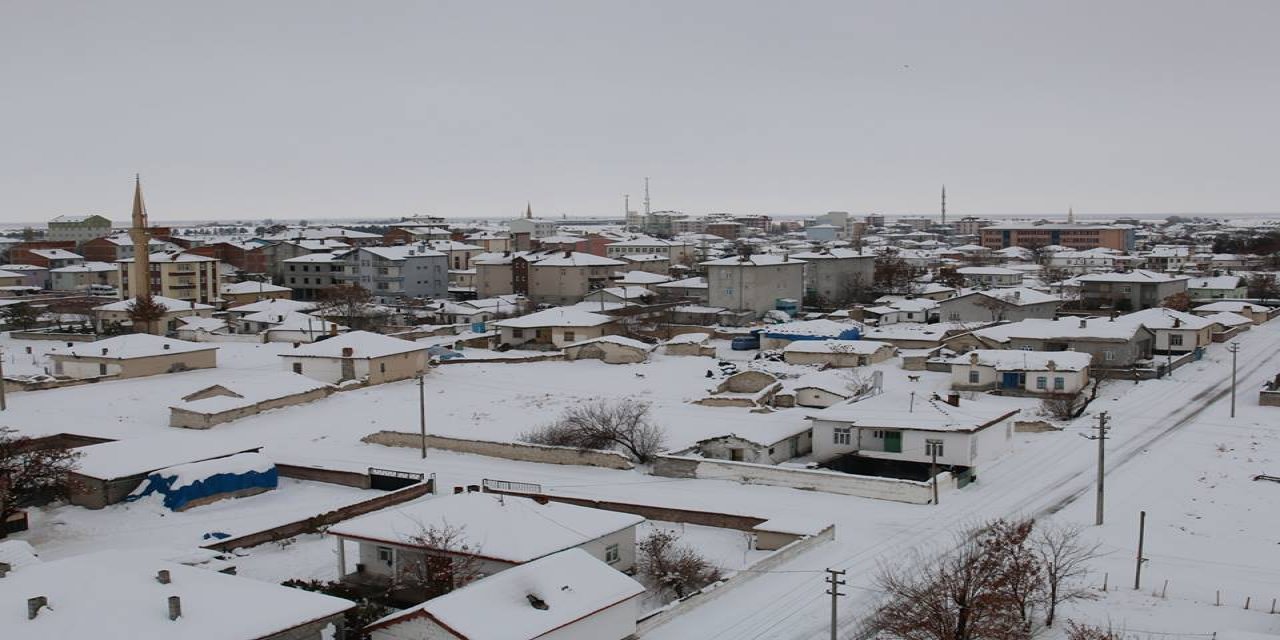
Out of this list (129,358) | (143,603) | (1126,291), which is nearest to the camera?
(143,603)

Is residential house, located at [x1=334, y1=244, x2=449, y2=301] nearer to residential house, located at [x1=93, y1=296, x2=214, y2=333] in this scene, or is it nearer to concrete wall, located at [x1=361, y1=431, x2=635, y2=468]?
residential house, located at [x1=93, y1=296, x2=214, y2=333]

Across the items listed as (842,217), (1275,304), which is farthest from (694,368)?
(842,217)

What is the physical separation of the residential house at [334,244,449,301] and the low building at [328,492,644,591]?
55828mm

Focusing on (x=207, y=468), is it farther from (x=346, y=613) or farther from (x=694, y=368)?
(x=694, y=368)

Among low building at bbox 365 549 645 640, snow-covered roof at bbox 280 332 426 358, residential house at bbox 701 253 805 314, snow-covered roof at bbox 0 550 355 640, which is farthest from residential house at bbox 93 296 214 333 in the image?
low building at bbox 365 549 645 640

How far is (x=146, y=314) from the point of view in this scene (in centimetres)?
5400

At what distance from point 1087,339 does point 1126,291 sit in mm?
21197

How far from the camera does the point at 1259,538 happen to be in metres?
20.9

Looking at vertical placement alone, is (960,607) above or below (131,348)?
below

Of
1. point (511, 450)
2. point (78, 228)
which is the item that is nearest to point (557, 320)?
point (511, 450)

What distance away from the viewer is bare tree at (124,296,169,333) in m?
54.0

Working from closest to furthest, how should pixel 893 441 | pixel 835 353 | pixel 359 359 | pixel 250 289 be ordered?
pixel 893 441 < pixel 359 359 < pixel 835 353 < pixel 250 289

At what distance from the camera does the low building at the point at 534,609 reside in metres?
13.9

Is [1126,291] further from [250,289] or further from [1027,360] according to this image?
[250,289]
